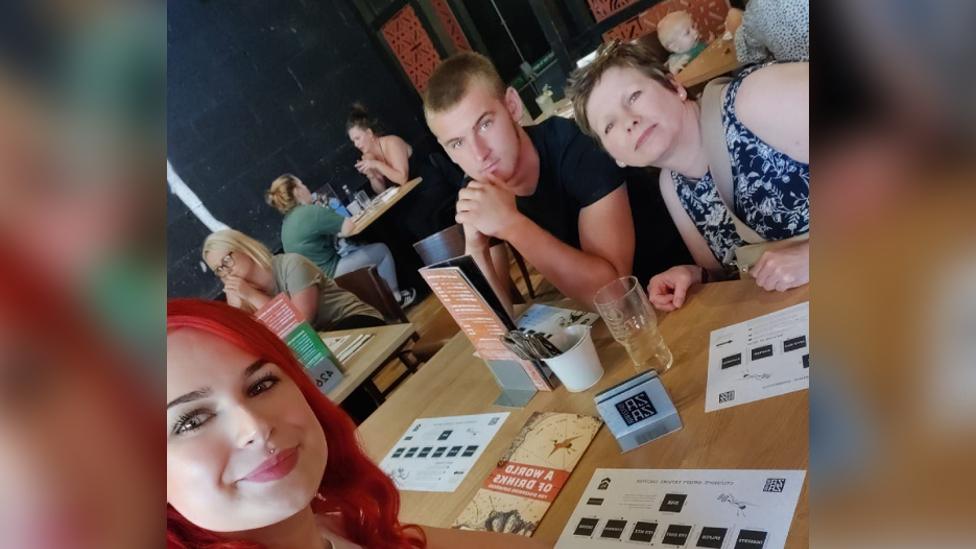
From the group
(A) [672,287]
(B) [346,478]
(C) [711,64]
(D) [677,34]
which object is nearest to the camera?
(B) [346,478]

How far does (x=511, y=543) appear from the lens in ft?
3.07

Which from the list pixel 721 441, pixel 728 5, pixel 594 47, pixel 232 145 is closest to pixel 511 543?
pixel 721 441

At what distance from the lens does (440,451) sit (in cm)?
129

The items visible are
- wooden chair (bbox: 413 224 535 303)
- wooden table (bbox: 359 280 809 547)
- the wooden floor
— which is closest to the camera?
wooden table (bbox: 359 280 809 547)

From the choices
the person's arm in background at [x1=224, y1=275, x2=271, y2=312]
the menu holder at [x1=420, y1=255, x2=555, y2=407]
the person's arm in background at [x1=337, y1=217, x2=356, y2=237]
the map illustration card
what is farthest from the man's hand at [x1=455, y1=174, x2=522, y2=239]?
the person's arm in background at [x1=337, y1=217, x2=356, y2=237]

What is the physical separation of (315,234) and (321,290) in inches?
40.9

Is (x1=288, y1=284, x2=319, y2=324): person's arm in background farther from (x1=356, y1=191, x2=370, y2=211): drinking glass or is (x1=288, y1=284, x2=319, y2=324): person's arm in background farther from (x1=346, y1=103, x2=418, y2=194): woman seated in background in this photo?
(x1=356, y1=191, x2=370, y2=211): drinking glass

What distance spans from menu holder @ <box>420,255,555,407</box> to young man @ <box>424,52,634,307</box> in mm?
321

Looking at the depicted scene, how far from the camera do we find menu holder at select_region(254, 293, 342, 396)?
6.32 ft

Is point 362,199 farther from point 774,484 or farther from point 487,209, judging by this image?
point 774,484

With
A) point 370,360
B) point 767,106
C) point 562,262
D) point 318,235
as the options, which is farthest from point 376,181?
point 767,106

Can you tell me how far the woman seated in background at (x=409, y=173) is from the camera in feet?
8.89
